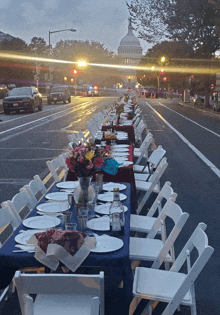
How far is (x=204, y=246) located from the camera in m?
3.53

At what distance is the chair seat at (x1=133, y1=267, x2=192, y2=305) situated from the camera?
146 inches

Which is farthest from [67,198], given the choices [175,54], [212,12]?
[175,54]

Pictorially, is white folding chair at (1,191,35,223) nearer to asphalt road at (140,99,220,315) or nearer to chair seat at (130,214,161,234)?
chair seat at (130,214,161,234)

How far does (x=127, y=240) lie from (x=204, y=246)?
28.1 inches

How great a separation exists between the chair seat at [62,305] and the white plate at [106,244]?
39cm

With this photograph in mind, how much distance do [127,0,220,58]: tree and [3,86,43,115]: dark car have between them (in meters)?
15.9

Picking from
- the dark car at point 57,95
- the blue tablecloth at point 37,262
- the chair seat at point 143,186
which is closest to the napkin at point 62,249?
the blue tablecloth at point 37,262

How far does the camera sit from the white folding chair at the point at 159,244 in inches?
169

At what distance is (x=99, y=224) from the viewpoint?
4.27 metres

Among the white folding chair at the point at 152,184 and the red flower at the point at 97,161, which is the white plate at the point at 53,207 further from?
the white folding chair at the point at 152,184

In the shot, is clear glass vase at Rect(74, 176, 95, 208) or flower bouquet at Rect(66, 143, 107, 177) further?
clear glass vase at Rect(74, 176, 95, 208)

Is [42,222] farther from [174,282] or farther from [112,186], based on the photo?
[112,186]

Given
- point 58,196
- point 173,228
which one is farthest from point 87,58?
point 173,228

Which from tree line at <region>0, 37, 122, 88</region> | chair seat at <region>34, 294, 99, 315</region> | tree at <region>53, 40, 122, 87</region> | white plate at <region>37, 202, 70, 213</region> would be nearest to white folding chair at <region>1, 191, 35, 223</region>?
white plate at <region>37, 202, 70, 213</region>
